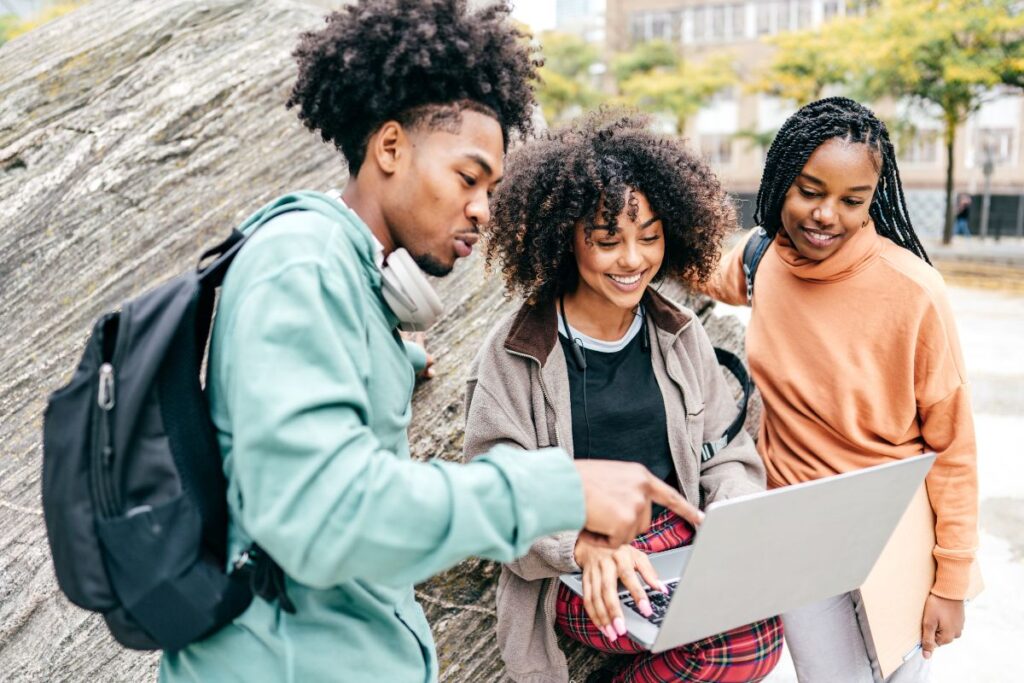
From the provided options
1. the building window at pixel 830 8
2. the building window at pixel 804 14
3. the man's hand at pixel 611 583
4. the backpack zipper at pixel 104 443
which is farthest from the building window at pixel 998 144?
the backpack zipper at pixel 104 443

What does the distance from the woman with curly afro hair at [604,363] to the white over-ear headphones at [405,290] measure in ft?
2.55

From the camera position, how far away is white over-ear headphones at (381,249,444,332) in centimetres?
148

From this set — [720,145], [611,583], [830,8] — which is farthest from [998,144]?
[611,583]

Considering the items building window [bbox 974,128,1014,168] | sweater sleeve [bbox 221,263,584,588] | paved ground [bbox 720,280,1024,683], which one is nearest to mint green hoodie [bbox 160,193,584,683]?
sweater sleeve [bbox 221,263,584,588]

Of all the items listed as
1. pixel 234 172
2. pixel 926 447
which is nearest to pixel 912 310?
pixel 926 447

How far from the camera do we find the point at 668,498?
1.51 meters

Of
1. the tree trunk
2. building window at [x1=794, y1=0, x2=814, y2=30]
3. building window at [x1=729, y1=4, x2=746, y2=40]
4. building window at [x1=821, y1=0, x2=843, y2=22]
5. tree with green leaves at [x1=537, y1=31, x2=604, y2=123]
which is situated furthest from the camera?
building window at [x1=729, y1=4, x2=746, y2=40]

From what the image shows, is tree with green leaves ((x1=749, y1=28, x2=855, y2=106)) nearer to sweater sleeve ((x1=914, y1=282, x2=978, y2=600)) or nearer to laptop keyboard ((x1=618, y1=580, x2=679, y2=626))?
sweater sleeve ((x1=914, y1=282, x2=978, y2=600))

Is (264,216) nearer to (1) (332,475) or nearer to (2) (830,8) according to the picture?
(1) (332,475)

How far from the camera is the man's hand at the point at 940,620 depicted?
8.27 feet

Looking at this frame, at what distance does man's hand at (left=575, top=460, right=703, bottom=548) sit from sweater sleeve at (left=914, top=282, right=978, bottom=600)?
133 centimetres

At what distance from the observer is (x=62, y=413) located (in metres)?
1.29

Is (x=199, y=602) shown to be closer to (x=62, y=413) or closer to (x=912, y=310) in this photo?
(x=62, y=413)

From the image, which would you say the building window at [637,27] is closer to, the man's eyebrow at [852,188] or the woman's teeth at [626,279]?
the man's eyebrow at [852,188]
